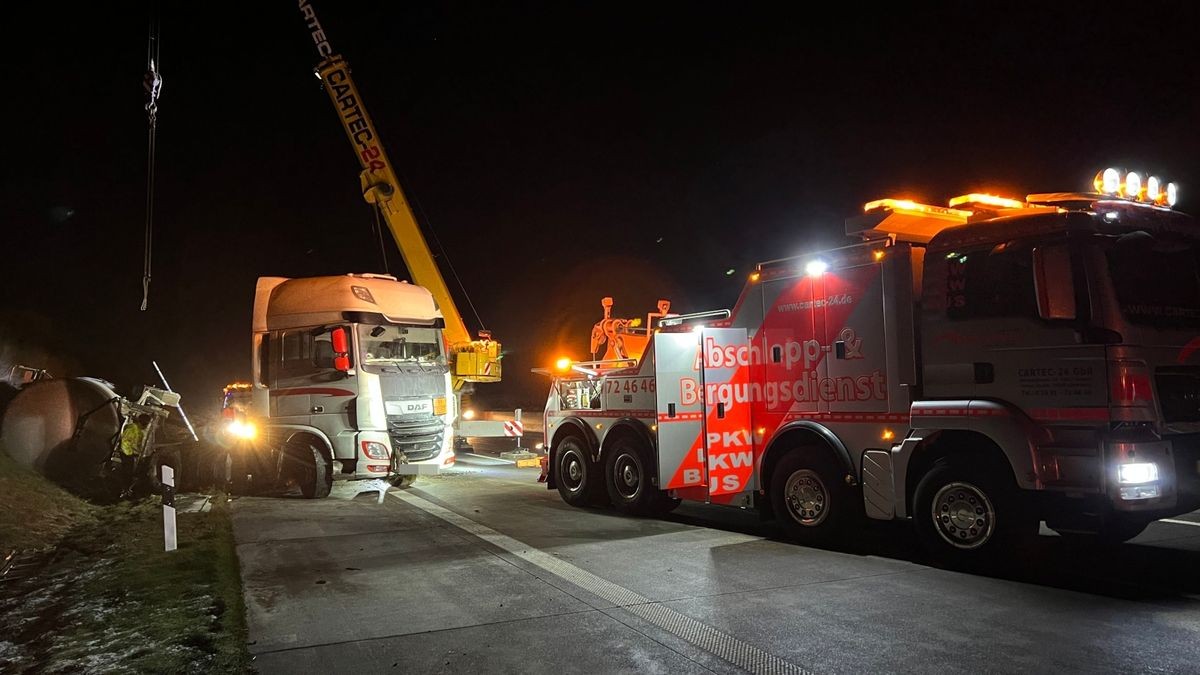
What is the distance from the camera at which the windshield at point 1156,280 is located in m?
6.64

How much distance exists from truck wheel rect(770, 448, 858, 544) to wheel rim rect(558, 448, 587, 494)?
3290 mm

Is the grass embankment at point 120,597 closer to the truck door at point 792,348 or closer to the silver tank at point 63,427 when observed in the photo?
the silver tank at point 63,427

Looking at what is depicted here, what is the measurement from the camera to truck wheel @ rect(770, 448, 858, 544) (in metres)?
8.08

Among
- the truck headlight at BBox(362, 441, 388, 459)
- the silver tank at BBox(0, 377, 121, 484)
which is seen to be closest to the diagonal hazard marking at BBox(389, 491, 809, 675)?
the truck headlight at BBox(362, 441, 388, 459)

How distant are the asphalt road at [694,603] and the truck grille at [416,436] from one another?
3667 millimetres

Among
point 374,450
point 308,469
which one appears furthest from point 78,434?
point 374,450

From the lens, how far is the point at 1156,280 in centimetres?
690

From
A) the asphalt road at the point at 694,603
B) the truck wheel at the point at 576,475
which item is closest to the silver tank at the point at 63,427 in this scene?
the asphalt road at the point at 694,603

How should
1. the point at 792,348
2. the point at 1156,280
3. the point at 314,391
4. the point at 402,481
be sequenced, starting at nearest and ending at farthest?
the point at 1156,280
the point at 792,348
the point at 314,391
the point at 402,481

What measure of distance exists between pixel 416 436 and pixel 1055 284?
980 centimetres

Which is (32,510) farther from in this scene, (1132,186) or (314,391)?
(1132,186)

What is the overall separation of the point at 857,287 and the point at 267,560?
20.7 feet

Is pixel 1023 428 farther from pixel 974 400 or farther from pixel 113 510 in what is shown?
pixel 113 510

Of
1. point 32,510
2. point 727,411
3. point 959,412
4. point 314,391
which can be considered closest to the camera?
point 959,412
